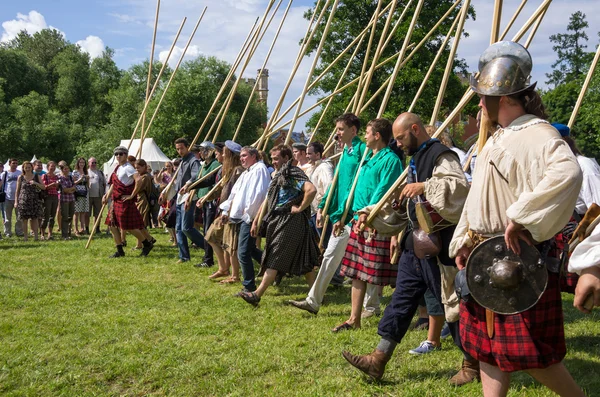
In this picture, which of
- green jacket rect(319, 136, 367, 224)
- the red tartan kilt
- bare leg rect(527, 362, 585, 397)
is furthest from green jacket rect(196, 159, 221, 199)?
bare leg rect(527, 362, 585, 397)

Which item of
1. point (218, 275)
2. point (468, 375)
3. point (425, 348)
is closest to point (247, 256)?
point (218, 275)

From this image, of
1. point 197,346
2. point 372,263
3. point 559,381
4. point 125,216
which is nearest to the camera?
point 559,381

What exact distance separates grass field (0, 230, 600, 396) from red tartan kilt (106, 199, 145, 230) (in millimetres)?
2011

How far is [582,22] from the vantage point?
165ft

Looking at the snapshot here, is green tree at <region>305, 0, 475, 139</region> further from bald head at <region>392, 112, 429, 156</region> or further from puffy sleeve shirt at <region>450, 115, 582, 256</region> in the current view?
puffy sleeve shirt at <region>450, 115, 582, 256</region>

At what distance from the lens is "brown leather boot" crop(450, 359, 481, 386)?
11.0 ft

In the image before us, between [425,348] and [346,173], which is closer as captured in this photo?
[425,348]

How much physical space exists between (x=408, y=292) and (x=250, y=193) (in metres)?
2.96

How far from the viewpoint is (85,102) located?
46719 millimetres

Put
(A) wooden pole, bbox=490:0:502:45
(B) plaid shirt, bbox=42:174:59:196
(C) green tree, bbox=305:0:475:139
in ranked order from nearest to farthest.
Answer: (A) wooden pole, bbox=490:0:502:45 < (B) plaid shirt, bbox=42:174:59:196 < (C) green tree, bbox=305:0:475:139

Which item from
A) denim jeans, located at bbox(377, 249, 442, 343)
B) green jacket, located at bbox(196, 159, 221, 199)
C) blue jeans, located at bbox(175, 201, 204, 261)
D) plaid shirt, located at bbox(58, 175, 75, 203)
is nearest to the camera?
denim jeans, located at bbox(377, 249, 442, 343)

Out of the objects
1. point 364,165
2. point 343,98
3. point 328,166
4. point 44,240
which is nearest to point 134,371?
point 364,165

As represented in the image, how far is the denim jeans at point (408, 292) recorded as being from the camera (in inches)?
131

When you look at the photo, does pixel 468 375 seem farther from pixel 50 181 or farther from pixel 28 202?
pixel 50 181
